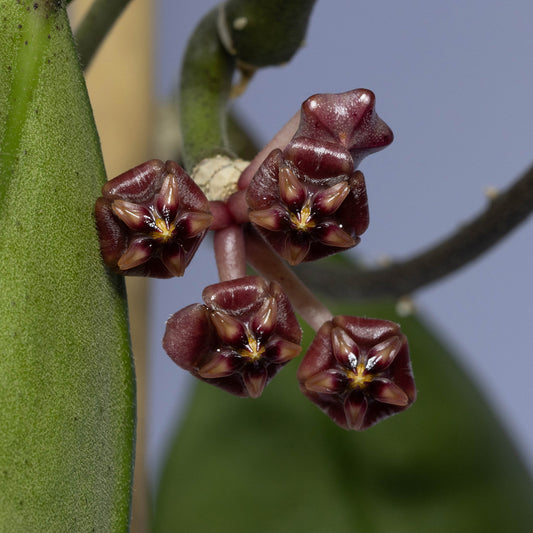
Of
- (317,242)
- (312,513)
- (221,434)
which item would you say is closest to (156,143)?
(221,434)

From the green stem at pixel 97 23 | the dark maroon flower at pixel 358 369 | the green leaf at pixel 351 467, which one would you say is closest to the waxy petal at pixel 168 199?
the dark maroon flower at pixel 358 369

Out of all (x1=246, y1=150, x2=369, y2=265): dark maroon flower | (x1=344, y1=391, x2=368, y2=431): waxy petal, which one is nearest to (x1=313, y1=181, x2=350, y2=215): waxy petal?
(x1=246, y1=150, x2=369, y2=265): dark maroon flower

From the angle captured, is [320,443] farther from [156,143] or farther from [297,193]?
[297,193]

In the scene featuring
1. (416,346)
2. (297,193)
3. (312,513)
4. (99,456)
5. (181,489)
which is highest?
(297,193)

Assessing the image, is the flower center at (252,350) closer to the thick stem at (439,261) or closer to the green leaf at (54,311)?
the green leaf at (54,311)

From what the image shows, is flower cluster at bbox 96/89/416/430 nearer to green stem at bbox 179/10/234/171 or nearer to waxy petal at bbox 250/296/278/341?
waxy petal at bbox 250/296/278/341

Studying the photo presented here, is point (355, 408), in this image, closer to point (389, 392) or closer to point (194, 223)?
point (389, 392)
